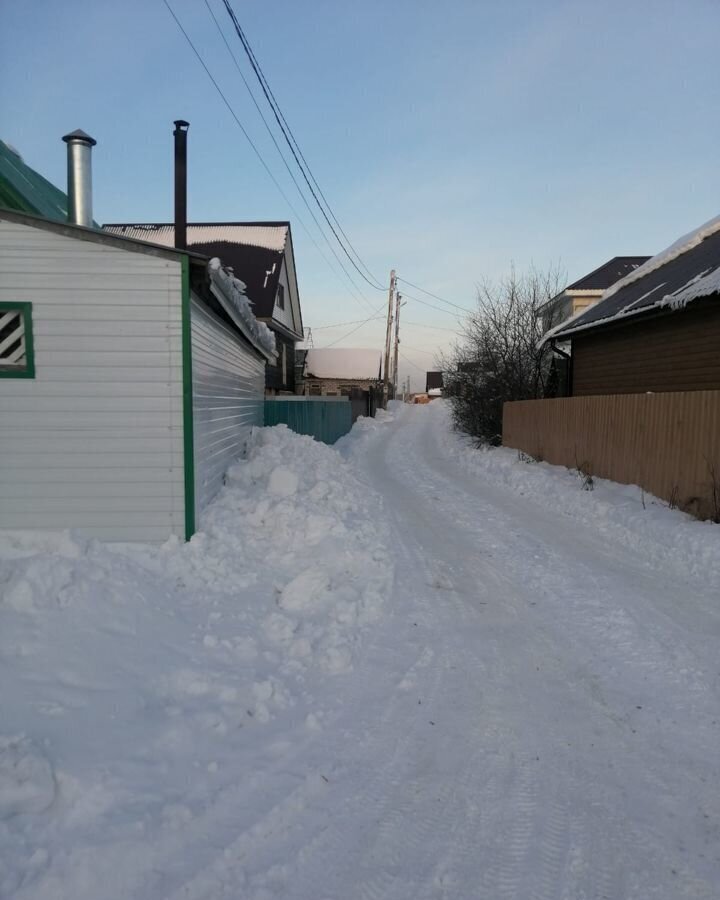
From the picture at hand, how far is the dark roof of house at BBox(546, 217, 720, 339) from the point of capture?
10570 mm

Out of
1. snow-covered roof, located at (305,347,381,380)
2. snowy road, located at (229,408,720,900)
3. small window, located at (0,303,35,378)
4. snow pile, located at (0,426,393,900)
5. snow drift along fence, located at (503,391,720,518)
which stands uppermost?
snow-covered roof, located at (305,347,381,380)

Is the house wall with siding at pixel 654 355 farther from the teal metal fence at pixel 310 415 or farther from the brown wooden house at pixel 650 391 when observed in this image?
the teal metal fence at pixel 310 415

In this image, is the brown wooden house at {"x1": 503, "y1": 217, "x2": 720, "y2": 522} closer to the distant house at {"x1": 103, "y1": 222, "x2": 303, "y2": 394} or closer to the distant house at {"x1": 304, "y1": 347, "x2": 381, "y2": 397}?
the distant house at {"x1": 103, "y1": 222, "x2": 303, "y2": 394}

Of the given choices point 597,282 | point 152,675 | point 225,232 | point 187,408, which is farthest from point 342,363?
point 152,675

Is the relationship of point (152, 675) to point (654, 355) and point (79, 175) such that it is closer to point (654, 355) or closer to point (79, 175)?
point (79, 175)

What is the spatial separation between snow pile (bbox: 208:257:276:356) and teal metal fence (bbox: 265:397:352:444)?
175 inches

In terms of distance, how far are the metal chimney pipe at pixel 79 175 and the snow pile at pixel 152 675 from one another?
12.9ft

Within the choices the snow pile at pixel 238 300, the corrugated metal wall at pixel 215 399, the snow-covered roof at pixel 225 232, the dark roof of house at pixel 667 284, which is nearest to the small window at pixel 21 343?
the corrugated metal wall at pixel 215 399

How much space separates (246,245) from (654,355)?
55.3 feet

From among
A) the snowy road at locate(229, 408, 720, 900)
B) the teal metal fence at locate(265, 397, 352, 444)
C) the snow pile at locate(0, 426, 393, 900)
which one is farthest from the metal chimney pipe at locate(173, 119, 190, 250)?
the snowy road at locate(229, 408, 720, 900)

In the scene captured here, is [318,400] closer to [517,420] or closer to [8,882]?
[517,420]

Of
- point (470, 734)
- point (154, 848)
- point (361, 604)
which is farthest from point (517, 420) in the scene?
point (154, 848)

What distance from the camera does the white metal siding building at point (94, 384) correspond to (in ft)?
17.4

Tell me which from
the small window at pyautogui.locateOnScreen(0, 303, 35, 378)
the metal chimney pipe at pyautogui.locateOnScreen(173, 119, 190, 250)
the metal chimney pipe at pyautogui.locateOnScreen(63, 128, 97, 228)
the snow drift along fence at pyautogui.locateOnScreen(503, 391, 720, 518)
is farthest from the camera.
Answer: the metal chimney pipe at pyautogui.locateOnScreen(173, 119, 190, 250)
